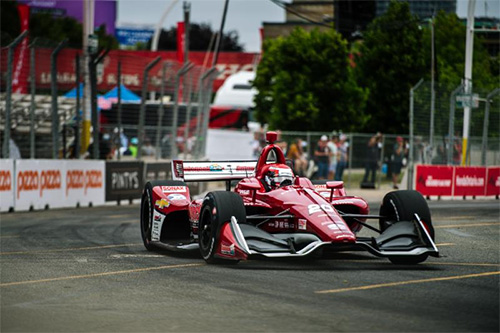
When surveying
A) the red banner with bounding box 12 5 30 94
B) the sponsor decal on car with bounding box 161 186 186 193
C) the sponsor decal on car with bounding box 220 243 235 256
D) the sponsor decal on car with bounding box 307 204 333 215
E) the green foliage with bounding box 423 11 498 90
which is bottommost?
the sponsor decal on car with bounding box 220 243 235 256

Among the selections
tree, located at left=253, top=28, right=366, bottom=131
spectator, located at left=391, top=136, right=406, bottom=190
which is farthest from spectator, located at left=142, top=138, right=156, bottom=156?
tree, located at left=253, top=28, right=366, bottom=131

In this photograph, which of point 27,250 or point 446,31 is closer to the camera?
point 27,250

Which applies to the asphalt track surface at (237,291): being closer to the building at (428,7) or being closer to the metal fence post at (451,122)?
the metal fence post at (451,122)

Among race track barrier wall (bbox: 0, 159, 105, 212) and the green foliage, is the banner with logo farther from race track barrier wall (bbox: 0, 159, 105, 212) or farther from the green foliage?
the green foliage

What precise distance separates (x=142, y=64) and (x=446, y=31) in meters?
27.3

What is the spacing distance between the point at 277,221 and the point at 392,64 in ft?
115

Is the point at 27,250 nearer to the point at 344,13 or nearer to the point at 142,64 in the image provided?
the point at 142,64

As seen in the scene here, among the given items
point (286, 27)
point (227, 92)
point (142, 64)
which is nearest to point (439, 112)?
point (142, 64)

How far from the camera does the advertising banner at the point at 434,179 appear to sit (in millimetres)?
28625

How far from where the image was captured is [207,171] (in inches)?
514

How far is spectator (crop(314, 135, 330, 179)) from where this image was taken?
3180cm

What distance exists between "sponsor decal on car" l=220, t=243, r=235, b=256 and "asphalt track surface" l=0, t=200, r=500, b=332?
0.18 metres

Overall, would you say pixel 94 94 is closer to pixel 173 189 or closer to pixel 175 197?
pixel 173 189

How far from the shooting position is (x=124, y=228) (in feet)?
53.5
